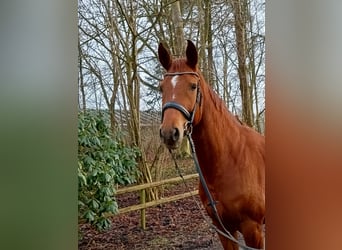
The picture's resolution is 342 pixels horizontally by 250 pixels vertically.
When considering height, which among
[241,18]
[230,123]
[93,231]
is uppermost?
[241,18]

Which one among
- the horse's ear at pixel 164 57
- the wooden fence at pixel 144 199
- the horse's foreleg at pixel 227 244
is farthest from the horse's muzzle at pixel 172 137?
the horse's foreleg at pixel 227 244

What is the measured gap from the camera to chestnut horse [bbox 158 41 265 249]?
6.48 feet

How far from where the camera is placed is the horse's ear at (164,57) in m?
2.03

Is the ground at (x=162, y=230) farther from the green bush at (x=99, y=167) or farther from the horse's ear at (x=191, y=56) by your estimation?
the horse's ear at (x=191, y=56)

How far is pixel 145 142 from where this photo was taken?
2.10 m

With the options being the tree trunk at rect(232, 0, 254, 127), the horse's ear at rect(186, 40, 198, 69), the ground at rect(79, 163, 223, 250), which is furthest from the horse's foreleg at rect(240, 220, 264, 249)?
the horse's ear at rect(186, 40, 198, 69)

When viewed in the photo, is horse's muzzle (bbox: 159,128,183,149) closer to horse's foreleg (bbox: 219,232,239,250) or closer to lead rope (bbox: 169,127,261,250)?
lead rope (bbox: 169,127,261,250)

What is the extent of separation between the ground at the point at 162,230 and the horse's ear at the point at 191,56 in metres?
0.56

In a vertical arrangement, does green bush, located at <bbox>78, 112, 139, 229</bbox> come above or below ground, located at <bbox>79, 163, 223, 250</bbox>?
above

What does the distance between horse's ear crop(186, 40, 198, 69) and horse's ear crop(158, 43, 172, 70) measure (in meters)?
0.09

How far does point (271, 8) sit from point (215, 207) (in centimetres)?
94
